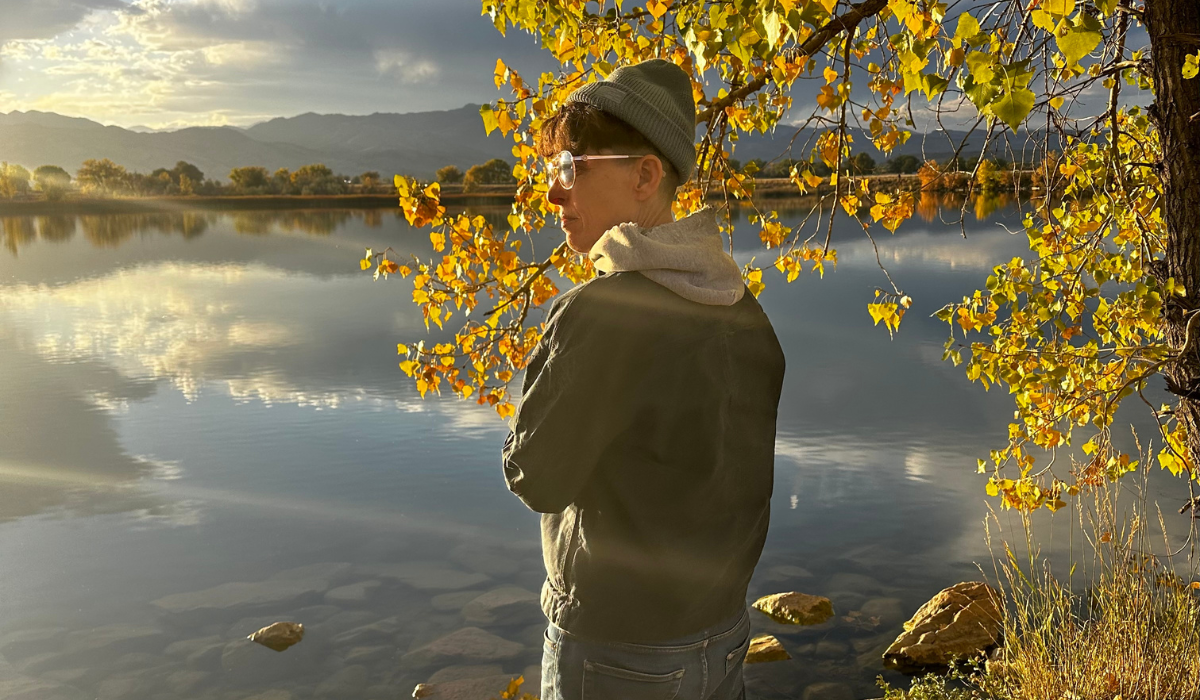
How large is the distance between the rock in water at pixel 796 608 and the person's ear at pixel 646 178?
804 cm

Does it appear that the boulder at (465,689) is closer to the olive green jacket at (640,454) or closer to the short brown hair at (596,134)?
the olive green jacket at (640,454)

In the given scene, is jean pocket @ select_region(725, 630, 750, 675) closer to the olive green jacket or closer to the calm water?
the olive green jacket

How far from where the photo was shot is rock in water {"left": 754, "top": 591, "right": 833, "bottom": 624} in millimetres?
9164

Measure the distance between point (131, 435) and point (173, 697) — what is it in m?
14.5

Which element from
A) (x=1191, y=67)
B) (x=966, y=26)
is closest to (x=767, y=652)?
(x=1191, y=67)

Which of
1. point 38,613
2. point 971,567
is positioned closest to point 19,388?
point 38,613

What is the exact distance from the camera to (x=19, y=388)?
2788 centimetres

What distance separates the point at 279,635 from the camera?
9.62 metres

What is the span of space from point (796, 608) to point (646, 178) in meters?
8.19

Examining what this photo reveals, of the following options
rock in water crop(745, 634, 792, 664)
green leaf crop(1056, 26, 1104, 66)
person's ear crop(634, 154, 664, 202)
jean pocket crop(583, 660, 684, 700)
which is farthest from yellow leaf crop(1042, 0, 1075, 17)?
rock in water crop(745, 634, 792, 664)

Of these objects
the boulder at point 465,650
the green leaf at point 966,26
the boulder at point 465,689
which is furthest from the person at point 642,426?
the boulder at point 465,650

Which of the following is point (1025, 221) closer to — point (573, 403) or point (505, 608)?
point (573, 403)

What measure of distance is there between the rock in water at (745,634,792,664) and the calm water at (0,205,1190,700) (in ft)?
0.36

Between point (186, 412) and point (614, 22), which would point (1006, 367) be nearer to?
point (614, 22)
